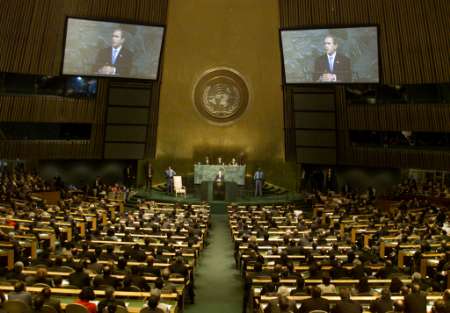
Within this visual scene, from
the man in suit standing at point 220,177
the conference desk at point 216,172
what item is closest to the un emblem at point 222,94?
the conference desk at point 216,172

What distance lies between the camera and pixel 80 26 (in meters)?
23.9

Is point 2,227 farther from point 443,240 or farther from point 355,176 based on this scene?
point 355,176

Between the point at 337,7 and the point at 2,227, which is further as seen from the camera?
the point at 337,7

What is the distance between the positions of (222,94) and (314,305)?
22.2 meters

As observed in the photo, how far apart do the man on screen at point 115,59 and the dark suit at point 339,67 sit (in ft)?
30.4

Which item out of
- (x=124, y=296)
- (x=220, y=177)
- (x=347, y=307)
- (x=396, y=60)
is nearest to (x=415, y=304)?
(x=347, y=307)

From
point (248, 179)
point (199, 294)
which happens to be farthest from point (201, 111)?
point (199, 294)

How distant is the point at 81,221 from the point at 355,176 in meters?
17.9

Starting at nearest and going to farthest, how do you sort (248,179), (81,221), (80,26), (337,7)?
(81,221) → (80,26) → (337,7) → (248,179)

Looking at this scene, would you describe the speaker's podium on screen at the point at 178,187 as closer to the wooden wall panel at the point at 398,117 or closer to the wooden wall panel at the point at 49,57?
the wooden wall panel at the point at 49,57

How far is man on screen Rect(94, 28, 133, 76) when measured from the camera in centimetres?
2420

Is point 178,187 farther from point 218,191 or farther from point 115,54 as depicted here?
point 115,54

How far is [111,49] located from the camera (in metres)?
24.4

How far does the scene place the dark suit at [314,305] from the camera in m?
7.20
